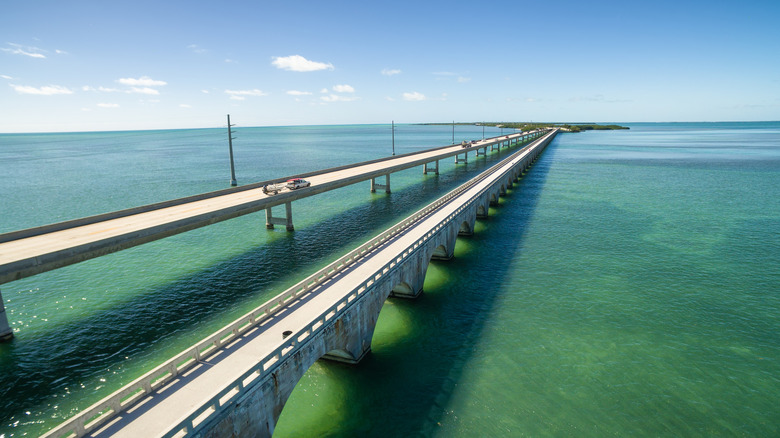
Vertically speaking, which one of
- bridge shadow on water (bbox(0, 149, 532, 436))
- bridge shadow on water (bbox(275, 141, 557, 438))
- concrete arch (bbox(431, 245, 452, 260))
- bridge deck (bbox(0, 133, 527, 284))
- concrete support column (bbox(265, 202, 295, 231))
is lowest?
bridge shadow on water (bbox(275, 141, 557, 438))

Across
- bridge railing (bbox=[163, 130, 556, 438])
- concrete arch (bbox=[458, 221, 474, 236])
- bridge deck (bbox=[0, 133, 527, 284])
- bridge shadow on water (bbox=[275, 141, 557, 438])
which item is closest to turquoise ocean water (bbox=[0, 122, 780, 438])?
bridge shadow on water (bbox=[275, 141, 557, 438])

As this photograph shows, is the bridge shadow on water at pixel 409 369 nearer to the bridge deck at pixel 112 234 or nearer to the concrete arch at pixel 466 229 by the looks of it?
the concrete arch at pixel 466 229

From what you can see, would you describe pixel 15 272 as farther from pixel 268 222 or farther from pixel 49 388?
pixel 268 222

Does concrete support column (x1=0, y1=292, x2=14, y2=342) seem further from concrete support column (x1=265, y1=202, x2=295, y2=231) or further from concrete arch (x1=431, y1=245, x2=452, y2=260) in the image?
concrete arch (x1=431, y1=245, x2=452, y2=260)

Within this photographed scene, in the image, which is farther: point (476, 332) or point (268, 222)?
point (268, 222)

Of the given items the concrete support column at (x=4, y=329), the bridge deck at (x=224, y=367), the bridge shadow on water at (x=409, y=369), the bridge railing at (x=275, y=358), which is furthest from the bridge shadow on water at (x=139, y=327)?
the bridge railing at (x=275, y=358)

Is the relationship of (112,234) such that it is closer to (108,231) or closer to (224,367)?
(108,231)

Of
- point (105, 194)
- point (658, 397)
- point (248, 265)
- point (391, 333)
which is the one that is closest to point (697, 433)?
point (658, 397)
